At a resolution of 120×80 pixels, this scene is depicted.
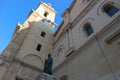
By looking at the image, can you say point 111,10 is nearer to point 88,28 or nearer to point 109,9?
point 109,9

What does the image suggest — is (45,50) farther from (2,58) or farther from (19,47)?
(2,58)

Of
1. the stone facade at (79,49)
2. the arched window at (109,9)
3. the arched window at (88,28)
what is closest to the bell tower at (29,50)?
the stone facade at (79,49)

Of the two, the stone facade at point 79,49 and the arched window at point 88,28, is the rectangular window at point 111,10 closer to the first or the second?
the stone facade at point 79,49

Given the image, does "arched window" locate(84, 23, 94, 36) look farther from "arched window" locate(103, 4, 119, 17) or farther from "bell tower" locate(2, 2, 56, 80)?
"bell tower" locate(2, 2, 56, 80)

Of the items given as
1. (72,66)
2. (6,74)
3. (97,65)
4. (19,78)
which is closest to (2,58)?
(6,74)

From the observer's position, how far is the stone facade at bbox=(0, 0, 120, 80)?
659cm

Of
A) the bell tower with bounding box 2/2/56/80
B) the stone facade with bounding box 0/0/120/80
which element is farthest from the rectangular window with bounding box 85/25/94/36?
the bell tower with bounding box 2/2/56/80

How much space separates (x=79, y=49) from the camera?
347 inches

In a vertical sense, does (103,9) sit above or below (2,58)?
above

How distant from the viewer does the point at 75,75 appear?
798 cm

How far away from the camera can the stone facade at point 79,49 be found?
6594 millimetres

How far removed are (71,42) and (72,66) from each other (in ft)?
7.91

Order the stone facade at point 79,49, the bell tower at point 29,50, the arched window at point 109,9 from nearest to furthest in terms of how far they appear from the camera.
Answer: the stone facade at point 79,49 → the arched window at point 109,9 → the bell tower at point 29,50

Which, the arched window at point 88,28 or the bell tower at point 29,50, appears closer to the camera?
the arched window at point 88,28
